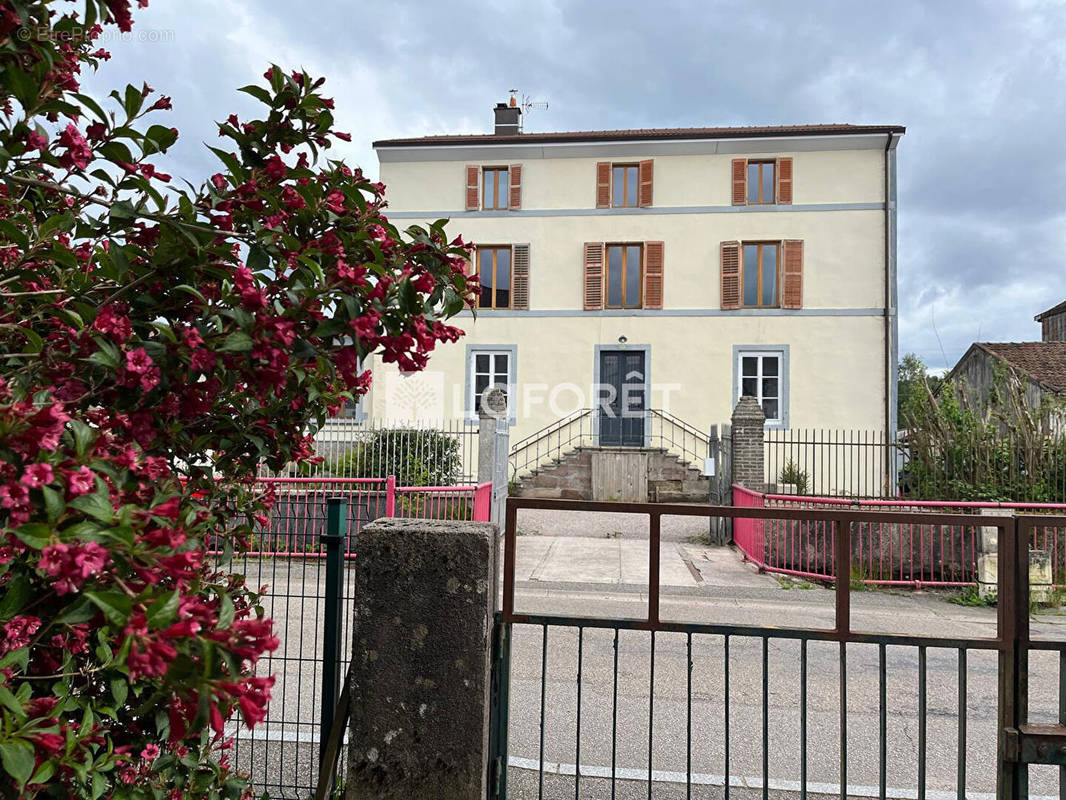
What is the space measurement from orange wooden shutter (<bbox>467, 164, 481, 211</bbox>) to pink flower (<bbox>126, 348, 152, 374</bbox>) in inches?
843

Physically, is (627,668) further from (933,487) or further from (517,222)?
(517,222)

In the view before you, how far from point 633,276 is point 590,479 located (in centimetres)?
641

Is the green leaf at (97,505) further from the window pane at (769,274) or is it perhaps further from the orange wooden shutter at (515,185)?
the orange wooden shutter at (515,185)

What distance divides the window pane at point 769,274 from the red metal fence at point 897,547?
11.1m

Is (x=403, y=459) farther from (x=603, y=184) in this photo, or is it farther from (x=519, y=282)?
(x=603, y=184)

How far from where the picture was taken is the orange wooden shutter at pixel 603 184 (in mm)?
21625

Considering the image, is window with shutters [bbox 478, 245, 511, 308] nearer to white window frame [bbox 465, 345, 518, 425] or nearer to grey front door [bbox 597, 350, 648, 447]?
white window frame [bbox 465, 345, 518, 425]

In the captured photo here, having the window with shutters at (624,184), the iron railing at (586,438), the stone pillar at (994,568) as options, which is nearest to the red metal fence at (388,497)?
the stone pillar at (994,568)

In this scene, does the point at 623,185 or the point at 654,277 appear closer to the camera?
the point at 654,277

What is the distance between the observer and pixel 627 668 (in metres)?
6.14

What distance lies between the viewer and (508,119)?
23938mm

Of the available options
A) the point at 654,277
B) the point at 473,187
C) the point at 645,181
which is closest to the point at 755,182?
the point at 645,181

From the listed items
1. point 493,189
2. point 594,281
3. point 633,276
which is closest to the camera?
point 594,281

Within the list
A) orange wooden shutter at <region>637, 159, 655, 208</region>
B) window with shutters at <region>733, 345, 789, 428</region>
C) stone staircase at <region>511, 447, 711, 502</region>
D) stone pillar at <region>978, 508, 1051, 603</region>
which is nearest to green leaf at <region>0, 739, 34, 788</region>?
stone pillar at <region>978, 508, 1051, 603</region>
